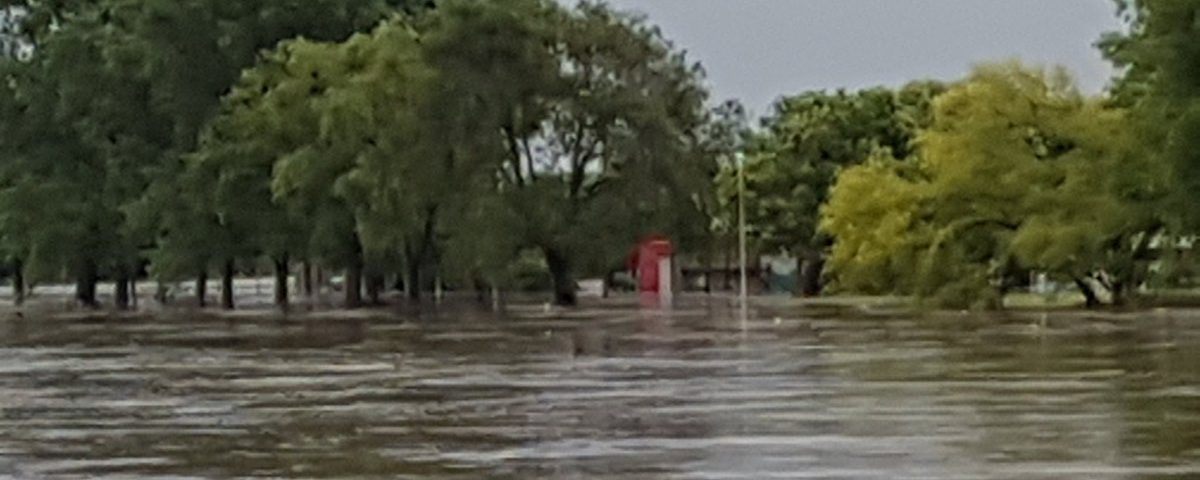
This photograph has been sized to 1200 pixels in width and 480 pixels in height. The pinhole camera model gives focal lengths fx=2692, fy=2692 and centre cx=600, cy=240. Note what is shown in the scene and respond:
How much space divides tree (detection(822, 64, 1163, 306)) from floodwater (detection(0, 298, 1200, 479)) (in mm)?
13882

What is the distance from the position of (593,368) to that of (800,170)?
58.9 metres

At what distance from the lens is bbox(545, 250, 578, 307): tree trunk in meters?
71.9

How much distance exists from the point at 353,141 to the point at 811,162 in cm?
2585

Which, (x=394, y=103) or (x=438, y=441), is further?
(x=394, y=103)

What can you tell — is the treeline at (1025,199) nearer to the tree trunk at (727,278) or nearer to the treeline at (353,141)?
the treeline at (353,141)

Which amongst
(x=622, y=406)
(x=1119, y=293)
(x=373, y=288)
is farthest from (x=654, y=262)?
(x=622, y=406)

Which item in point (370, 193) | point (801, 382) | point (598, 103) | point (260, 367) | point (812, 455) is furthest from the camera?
point (598, 103)

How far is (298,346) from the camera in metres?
41.2

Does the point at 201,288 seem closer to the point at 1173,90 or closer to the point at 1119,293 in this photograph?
the point at 1119,293

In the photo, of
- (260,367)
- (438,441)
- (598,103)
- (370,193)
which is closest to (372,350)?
(260,367)

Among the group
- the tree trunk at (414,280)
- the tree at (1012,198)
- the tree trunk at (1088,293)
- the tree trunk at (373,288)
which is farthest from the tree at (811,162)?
the tree trunk at (1088,293)

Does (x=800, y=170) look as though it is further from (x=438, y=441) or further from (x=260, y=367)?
(x=438, y=441)

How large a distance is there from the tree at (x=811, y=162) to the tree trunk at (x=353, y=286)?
56.3 ft

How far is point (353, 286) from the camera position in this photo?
76.9 meters
